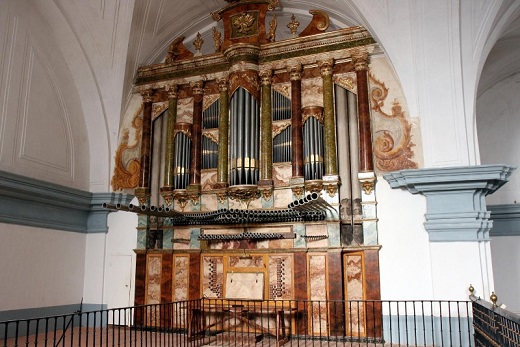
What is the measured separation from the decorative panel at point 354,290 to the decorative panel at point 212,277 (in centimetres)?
236

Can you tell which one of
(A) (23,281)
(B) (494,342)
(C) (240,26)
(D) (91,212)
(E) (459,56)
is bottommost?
(B) (494,342)

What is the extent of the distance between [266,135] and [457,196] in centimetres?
364

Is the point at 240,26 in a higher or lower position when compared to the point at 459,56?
higher

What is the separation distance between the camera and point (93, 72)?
10648mm

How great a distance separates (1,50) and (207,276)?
559 centimetres

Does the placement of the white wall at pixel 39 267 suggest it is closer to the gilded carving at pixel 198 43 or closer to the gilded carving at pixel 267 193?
the gilded carving at pixel 267 193

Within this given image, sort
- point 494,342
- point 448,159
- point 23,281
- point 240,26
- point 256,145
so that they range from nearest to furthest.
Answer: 1. point 494,342
2. point 448,159
3. point 23,281
4. point 256,145
5. point 240,26

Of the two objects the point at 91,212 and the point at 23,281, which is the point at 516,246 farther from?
the point at 23,281

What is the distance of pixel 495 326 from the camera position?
16.8 ft

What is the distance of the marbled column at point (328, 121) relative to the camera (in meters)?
8.98

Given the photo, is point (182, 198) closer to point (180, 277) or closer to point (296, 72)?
point (180, 277)

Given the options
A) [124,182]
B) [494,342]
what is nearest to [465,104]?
[494,342]

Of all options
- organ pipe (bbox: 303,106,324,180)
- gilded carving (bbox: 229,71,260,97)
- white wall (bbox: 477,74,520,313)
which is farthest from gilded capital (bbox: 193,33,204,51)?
white wall (bbox: 477,74,520,313)

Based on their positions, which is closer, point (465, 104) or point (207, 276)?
point (465, 104)
